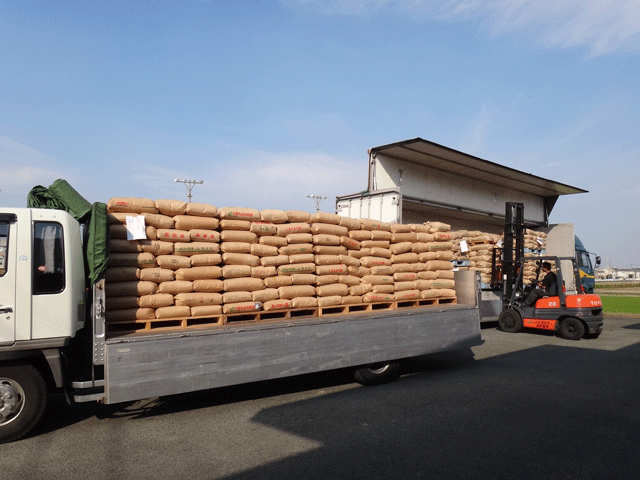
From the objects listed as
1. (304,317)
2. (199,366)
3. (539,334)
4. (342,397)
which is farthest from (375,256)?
(539,334)

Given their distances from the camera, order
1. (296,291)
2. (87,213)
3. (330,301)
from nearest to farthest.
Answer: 1. (87,213)
2. (296,291)
3. (330,301)

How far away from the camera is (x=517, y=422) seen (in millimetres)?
5066

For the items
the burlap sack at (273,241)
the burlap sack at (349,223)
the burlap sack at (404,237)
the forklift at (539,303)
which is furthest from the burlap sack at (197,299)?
the forklift at (539,303)

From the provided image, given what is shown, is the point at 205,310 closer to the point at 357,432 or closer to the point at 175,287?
the point at 175,287

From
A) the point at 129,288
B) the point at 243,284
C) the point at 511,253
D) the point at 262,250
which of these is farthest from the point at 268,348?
the point at 511,253

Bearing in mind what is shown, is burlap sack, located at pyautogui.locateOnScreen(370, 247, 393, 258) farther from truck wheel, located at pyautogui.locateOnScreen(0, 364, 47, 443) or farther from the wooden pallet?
truck wheel, located at pyautogui.locateOnScreen(0, 364, 47, 443)

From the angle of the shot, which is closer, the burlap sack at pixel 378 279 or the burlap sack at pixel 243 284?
the burlap sack at pixel 243 284

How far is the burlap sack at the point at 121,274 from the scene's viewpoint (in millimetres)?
5004

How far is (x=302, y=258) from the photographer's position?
6258 mm

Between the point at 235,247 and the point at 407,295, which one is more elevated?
the point at 235,247

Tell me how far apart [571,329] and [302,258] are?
26.9 ft

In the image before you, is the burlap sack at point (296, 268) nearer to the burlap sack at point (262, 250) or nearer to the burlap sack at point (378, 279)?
the burlap sack at point (262, 250)

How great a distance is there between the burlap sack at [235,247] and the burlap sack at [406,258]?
8.02 feet

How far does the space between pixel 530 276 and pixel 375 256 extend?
9.03 m
